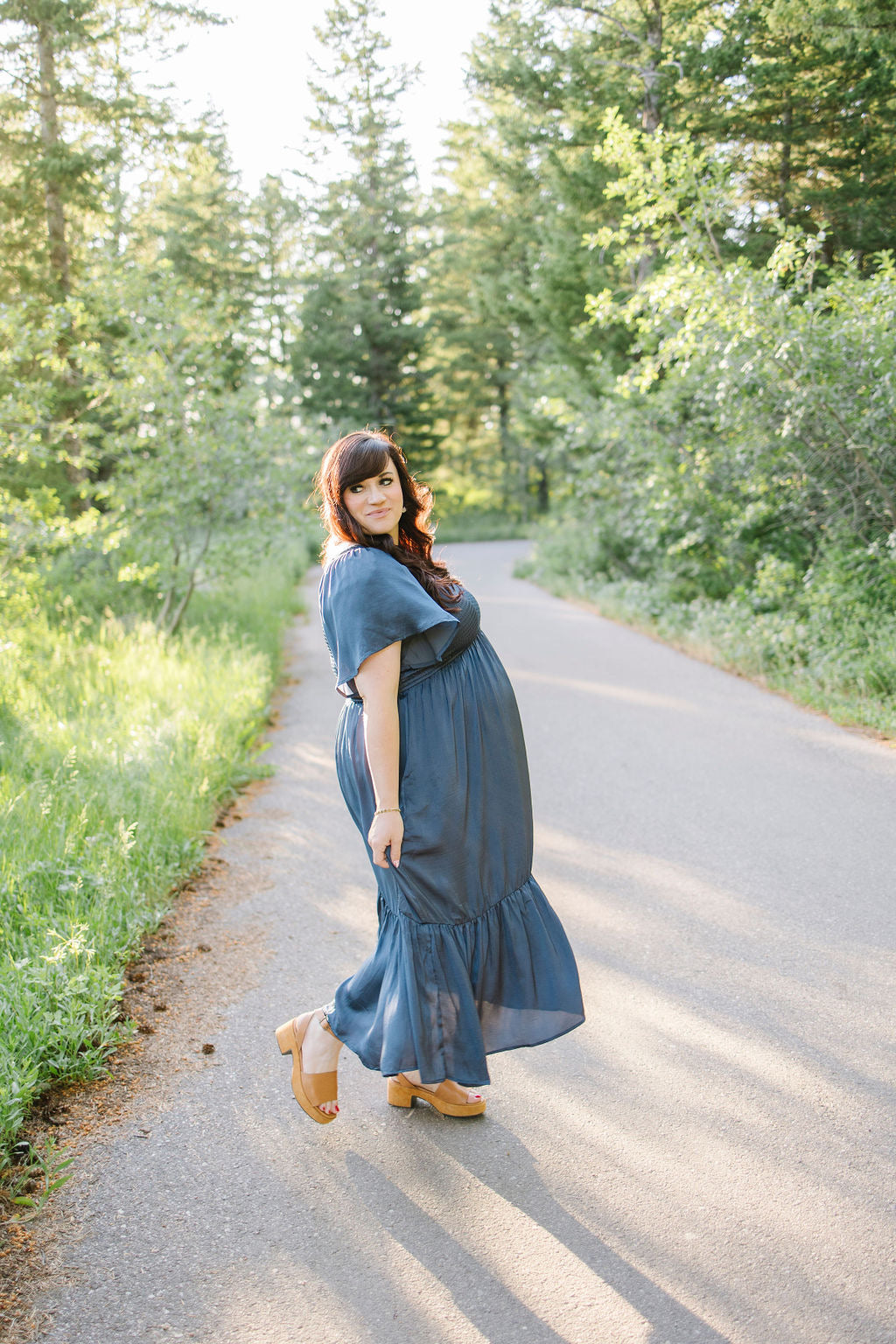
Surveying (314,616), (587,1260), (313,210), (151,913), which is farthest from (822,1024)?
(313,210)

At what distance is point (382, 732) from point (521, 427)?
2065cm

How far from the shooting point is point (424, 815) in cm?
255

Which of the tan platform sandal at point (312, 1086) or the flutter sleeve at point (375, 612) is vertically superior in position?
the flutter sleeve at point (375, 612)

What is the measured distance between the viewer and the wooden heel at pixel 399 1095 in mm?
2908

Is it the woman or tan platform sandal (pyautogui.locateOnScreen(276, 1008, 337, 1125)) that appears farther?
tan platform sandal (pyautogui.locateOnScreen(276, 1008, 337, 1125))

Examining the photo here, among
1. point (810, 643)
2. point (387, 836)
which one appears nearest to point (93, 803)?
point (387, 836)

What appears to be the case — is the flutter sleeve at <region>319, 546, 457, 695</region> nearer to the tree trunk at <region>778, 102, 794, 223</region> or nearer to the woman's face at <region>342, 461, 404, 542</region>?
the woman's face at <region>342, 461, 404, 542</region>

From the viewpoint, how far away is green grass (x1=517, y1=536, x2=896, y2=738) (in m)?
6.92

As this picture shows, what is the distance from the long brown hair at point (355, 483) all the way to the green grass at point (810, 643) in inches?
188

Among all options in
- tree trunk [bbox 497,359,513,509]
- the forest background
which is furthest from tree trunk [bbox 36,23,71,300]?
tree trunk [bbox 497,359,513,509]

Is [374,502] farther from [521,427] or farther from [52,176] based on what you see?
[521,427]

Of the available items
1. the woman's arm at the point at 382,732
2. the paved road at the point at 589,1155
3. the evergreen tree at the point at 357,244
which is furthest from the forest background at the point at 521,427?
the evergreen tree at the point at 357,244

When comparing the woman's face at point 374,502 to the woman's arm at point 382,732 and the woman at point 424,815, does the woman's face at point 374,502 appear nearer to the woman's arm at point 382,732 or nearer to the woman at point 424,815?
the woman at point 424,815

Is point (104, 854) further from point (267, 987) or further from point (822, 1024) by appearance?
point (822, 1024)
